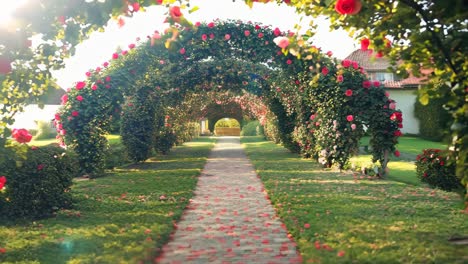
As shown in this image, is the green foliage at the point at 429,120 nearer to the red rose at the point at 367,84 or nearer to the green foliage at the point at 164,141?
the green foliage at the point at 164,141

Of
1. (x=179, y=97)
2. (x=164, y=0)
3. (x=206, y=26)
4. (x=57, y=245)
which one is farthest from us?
(x=179, y=97)

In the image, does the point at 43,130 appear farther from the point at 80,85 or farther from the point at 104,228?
the point at 104,228

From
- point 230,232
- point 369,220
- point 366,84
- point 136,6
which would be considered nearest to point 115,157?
point 366,84

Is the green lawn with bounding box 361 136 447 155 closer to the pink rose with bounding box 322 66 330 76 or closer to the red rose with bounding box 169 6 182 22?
the pink rose with bounding box 322 66 330 76

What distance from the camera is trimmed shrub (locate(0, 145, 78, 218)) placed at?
6645 mm

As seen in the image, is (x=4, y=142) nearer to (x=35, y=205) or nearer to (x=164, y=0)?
(x=35, y=205)

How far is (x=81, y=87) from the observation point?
1180cm

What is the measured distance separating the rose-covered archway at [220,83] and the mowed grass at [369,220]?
2.01 m

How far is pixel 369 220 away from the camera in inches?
254

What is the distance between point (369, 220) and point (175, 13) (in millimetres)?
4132

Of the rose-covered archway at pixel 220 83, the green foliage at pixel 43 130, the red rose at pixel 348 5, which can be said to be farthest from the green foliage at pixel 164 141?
the green foliage at pixel 43 130

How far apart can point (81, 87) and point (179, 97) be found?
245 inches

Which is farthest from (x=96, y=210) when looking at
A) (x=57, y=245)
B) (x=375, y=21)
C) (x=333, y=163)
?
(x=333, y=163)

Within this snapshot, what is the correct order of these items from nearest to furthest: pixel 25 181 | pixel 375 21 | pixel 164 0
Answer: pixel 164 0
pixel 375 21
pixel 25 181
